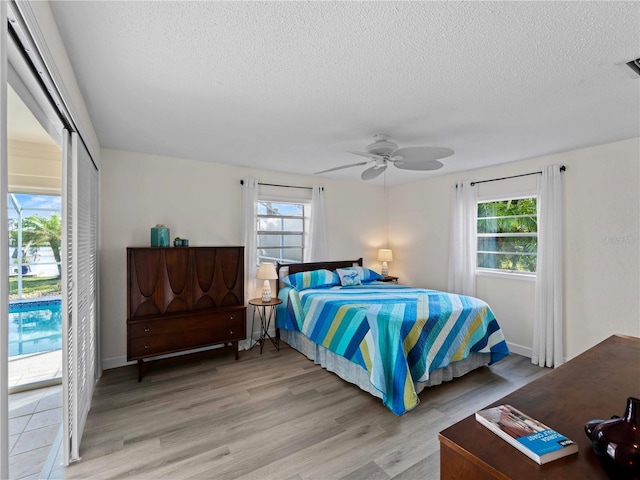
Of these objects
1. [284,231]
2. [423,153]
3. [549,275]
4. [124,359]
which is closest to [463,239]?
[549,275]

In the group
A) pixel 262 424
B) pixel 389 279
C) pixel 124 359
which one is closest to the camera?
pixel 262 424

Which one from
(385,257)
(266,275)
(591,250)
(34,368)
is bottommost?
(34,368)

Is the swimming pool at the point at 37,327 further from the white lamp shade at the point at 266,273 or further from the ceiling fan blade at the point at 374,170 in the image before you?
the ceiling fan blade at the point at 374,170

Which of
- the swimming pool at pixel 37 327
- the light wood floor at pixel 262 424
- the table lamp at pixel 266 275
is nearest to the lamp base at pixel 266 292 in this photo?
the table lamp at pixel 266 275

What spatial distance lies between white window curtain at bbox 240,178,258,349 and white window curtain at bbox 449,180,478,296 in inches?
113

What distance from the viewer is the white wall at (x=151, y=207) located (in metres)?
3.49

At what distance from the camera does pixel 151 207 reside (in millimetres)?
3705

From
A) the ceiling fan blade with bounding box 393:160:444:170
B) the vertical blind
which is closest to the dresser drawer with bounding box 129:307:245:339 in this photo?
the vertical blind

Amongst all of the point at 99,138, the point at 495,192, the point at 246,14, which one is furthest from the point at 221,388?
the point at 495,192

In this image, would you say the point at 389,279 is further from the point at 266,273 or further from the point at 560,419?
the point at 560,419

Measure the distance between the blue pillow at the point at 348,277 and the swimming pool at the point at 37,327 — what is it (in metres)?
3.28

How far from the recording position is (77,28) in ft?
4.92

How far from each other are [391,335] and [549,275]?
7.37ft

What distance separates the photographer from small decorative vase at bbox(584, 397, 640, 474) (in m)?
0.76
